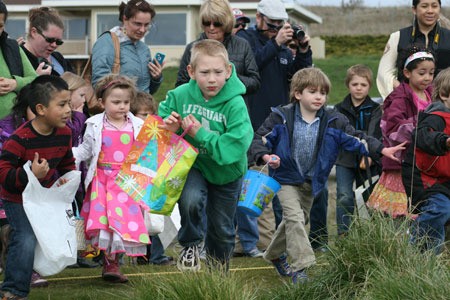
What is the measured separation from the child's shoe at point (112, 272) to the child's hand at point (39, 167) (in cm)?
142

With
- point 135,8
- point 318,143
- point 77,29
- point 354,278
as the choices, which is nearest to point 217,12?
point 135,8

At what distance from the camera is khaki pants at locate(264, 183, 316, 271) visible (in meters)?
7.57

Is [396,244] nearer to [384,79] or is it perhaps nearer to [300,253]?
[300,253]

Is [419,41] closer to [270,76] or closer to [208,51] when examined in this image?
[270,76]

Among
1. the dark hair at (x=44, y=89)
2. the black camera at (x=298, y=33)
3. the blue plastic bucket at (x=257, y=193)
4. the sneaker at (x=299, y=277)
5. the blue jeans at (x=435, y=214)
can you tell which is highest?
the black camera at (x=298, y=33)

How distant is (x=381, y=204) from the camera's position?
8508 millimetres

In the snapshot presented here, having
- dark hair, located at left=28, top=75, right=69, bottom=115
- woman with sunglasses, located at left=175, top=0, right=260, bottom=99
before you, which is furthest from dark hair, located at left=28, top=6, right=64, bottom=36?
dark hair, located at left=28, top=75, right=69, bottom=115

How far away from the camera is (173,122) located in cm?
673

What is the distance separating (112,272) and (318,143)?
1.95 meters

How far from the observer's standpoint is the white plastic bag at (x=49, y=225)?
21.7ft

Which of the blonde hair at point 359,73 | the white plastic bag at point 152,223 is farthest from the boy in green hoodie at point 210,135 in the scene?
the blonde hair at point 359,73

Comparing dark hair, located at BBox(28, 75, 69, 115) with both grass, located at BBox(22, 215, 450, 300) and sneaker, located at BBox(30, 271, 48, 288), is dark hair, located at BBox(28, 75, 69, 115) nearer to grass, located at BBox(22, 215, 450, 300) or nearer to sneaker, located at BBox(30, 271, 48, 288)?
grass, located at BBox(22, 215, 450, 300)

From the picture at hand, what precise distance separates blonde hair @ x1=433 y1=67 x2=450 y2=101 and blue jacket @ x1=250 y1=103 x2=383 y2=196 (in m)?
0.64

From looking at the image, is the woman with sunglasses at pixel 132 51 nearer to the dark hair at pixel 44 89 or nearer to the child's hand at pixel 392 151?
the dark hair at pixel 44 89
